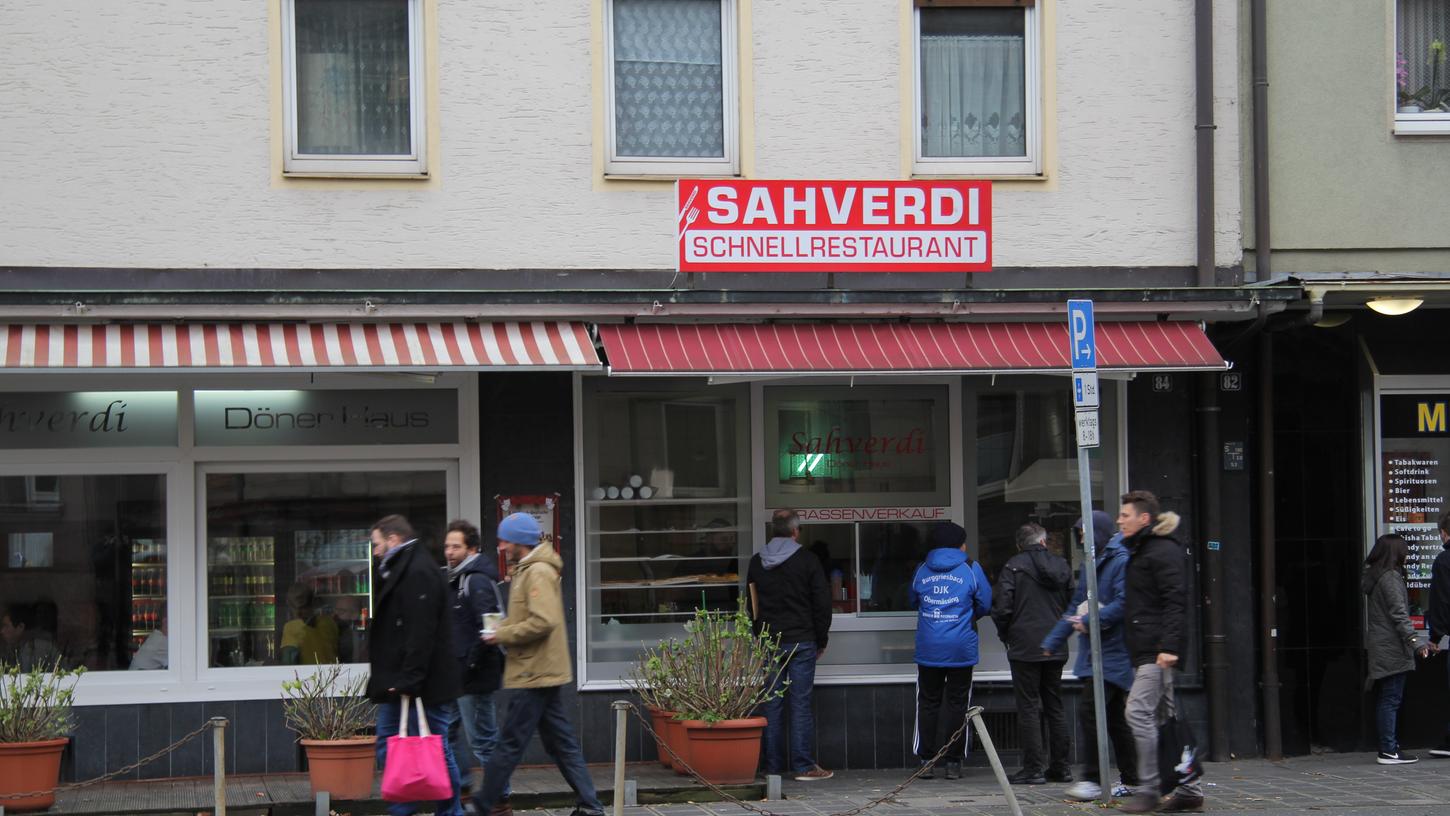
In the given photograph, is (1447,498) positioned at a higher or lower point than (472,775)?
higher

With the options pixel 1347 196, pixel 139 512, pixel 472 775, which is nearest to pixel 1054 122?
pixel 1347 196

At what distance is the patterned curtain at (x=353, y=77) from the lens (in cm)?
1199

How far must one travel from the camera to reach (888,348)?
1143 cm

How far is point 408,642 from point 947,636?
420 cm

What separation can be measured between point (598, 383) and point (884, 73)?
3.18 metres

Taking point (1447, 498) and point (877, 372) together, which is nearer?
point (877, 372)

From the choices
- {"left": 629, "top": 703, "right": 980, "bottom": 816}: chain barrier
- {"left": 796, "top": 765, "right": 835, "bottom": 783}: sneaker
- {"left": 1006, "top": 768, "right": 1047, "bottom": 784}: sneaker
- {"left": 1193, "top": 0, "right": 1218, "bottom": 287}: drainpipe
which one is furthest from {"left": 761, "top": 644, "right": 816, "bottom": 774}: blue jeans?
{"left": 1193, "top": 0, "right": 1218, "bottom": 287}: drainpipe

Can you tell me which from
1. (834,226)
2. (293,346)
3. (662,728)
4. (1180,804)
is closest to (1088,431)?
(1180,804)

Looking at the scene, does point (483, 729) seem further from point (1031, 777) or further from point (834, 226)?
point (834, 226)

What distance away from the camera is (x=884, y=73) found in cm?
1229

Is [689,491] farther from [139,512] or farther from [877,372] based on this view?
[139,512]

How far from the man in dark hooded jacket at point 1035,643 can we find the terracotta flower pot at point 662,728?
94.2 inches

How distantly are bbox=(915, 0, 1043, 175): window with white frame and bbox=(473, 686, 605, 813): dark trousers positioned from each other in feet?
18.0

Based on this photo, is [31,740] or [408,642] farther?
[31,740]
